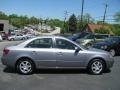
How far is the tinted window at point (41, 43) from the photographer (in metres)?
10.9

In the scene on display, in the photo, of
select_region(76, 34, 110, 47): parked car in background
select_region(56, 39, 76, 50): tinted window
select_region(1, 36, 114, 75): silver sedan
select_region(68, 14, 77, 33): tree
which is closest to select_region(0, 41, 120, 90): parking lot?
select_region(1, 36, 114, 75): silver sedan

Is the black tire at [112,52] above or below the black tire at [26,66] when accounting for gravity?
below

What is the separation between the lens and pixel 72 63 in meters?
10.9

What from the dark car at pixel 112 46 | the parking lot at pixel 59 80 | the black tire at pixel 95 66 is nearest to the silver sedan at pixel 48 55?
the black tire at pixel 95 66

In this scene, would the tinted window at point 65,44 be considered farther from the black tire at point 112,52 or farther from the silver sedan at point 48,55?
the black tire at point 112,52

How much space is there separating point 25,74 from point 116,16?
11091 centimetres

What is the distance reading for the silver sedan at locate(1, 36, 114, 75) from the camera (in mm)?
10727

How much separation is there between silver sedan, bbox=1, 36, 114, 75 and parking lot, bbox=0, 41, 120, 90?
362 millimetres

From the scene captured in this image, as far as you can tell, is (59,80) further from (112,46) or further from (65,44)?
(112,46)

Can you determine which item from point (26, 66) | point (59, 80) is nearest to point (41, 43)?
point (26, 66)

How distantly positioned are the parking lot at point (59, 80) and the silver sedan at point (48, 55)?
1.19 ft

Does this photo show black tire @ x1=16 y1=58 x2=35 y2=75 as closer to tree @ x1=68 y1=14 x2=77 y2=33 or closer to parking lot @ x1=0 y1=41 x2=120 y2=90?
parking lot @ x1=0 y1=41 x2=120 y2=90

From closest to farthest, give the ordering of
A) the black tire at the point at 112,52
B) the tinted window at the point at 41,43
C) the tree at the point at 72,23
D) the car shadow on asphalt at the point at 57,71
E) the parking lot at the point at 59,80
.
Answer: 1. the parking lot at the point at 59,80
2. the tinted window at the point at 41,43
3. the car shadow on asphalt at the point at 57,71
4. the black tire at the point at 112,52
5. the tree at the point at 72,23

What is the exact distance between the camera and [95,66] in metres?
11.1
